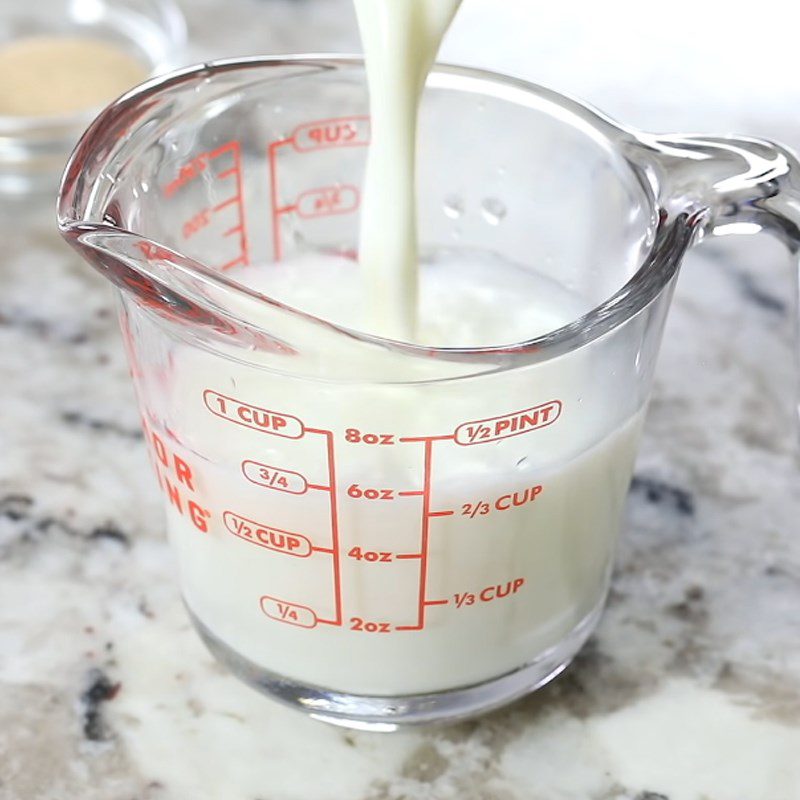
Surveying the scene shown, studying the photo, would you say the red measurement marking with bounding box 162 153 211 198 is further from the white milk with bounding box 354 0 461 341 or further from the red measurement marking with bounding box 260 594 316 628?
the red measurement marking with bounding box 260 594 316 628

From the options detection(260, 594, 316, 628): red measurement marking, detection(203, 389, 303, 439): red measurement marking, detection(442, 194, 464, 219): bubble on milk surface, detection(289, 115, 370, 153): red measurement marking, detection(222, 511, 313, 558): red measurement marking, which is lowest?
detection(260, 594, 316, 628): red measurement marking

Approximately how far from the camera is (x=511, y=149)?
98 cm

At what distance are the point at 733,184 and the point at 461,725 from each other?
384 millimetres

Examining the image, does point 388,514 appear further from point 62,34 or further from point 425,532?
point 62,34

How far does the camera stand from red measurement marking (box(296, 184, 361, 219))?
1041mm

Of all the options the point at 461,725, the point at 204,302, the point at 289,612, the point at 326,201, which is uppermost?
the point at 204,302

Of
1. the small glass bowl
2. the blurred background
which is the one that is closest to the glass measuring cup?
the small glass bowl

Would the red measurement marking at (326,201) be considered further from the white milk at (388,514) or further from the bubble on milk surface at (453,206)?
the white milk at (388,514)

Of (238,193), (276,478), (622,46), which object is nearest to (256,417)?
(276,478)

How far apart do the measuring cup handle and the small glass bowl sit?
0.73 metres

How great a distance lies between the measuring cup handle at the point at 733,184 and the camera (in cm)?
81

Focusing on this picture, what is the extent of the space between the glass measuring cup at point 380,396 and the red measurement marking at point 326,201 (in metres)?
0.04

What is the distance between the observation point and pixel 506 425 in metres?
0.74

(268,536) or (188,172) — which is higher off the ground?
(188,172)
